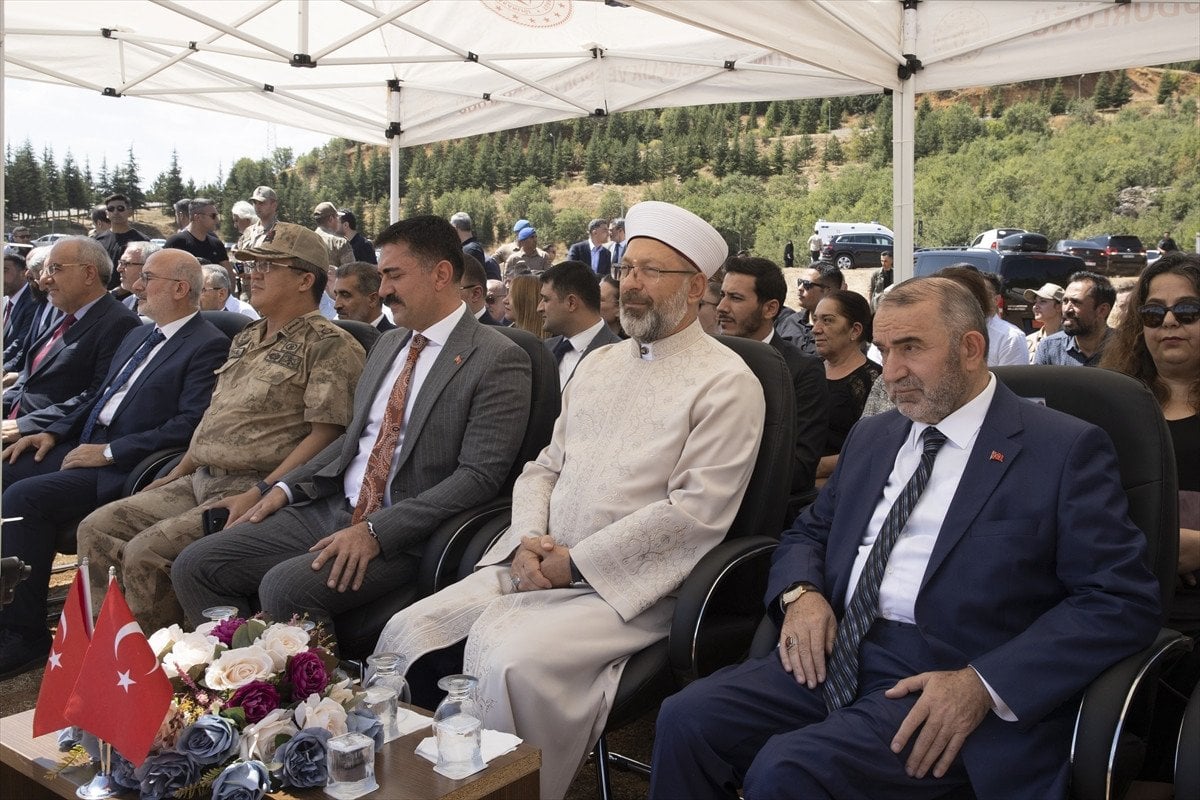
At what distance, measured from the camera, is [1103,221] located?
42000 mm

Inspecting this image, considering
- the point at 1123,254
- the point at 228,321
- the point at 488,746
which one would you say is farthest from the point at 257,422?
the point at 1123,254

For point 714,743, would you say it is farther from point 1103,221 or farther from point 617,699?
point 1103,221

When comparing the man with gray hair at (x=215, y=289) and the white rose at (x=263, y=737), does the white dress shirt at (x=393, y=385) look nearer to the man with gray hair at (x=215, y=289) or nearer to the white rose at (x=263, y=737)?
the white rose at (x=263, y=737)

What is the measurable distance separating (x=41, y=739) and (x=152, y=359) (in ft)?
8.31

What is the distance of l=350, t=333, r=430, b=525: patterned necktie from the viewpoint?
3.60m

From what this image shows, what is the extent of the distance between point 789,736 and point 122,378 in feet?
12.5

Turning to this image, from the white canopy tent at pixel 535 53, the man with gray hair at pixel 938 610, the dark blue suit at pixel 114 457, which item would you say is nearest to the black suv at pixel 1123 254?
the white canopy tent at pixel 535 53

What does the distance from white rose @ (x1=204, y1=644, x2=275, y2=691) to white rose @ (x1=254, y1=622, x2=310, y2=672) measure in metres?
0.02

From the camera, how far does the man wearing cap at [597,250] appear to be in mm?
12750

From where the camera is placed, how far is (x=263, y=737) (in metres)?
2.19

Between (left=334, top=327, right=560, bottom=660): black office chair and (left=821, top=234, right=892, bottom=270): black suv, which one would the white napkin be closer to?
(left=334, top=327, right=560, bottom=660): black office chair

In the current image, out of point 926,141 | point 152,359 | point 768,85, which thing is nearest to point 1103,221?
point 926,141

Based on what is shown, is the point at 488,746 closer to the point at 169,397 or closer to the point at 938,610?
the point at 938,610

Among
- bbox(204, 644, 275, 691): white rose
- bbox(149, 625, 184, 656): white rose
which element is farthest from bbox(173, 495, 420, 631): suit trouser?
bbox(204, 644, 275, 691): white rose
